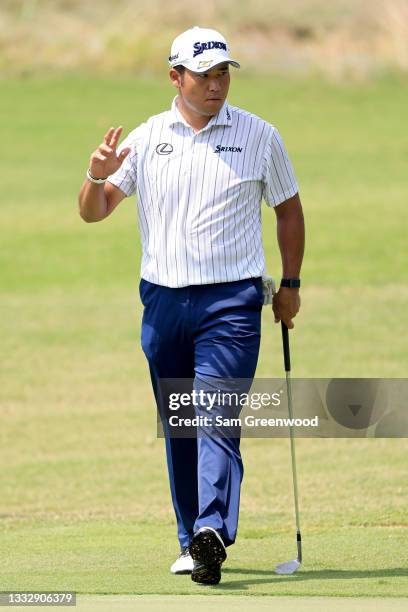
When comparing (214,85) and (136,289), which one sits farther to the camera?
(136,289)

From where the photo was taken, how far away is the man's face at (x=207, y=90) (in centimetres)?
720

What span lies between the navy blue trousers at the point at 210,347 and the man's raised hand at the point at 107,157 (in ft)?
1.71

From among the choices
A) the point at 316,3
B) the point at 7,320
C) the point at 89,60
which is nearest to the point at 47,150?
the point at 89,60

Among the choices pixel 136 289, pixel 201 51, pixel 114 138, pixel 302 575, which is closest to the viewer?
pixel 302 575

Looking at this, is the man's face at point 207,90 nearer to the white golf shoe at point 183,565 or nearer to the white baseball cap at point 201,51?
the white baseball cap at point 201,51

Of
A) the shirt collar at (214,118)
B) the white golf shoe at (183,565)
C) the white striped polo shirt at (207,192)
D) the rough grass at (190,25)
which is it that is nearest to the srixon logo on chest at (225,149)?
the white striped polo shirt at (207,192)

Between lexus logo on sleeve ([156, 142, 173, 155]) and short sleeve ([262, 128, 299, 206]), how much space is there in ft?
1.35

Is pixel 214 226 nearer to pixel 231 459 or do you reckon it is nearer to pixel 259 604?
pixel 231 459

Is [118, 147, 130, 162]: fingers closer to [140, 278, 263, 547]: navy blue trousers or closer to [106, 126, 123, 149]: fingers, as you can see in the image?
[106, 126, 123, 149]: fingers

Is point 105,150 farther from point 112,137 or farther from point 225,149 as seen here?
point 225,149

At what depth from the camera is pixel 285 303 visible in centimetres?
746

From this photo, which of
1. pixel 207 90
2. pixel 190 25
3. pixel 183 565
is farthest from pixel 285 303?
pixel 190 25

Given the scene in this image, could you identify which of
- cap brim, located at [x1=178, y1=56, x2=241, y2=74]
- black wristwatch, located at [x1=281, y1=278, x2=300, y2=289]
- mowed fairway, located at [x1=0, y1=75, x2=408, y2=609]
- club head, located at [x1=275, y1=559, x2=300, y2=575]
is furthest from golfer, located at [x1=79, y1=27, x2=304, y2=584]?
mowed fairway, located at [x1=0, y1=75, x2=408, y2=609]

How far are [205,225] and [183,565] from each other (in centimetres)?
146
